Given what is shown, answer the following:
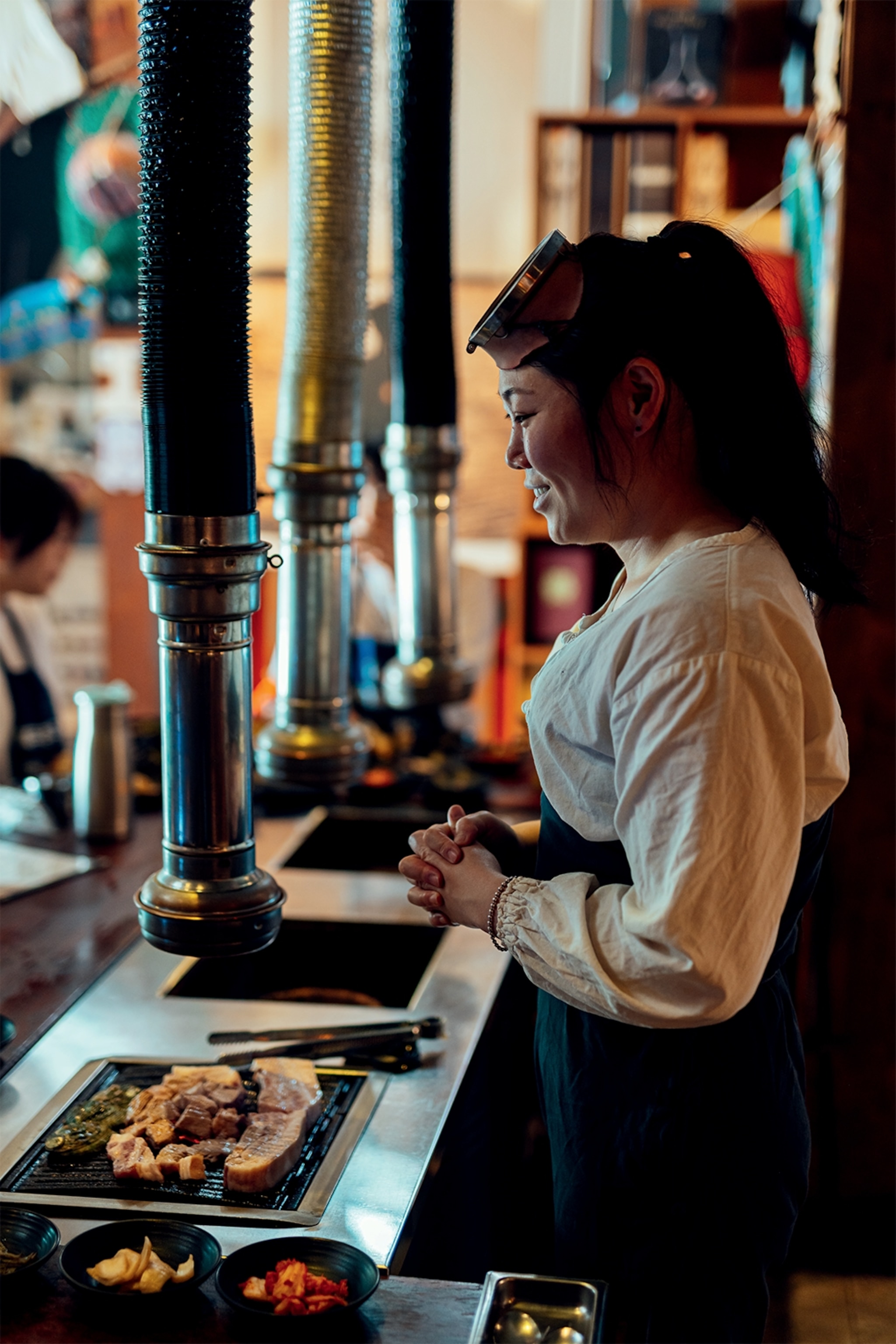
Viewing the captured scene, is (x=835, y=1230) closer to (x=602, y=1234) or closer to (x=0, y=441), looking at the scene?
(x=602, y=1234)

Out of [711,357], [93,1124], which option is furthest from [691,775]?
[93,1124]

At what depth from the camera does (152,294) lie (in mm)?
1217

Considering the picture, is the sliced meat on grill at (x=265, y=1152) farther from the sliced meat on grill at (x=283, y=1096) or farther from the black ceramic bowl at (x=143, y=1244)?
the black ceramic bowl at (x=143, y=1244)

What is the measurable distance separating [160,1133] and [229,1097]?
0.10 metres

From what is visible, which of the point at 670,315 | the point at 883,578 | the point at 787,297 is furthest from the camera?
the point at 787,297

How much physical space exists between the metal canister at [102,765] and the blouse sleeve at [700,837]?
1.80 metres

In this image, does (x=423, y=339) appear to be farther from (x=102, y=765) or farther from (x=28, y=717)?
(x=28, y=717)

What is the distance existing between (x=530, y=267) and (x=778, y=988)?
2.34 feet

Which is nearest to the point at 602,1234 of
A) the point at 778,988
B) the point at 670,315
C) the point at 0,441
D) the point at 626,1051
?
the point at 626,1051

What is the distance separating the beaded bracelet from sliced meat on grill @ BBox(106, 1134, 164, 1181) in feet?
1.47

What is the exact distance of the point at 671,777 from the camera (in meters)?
1.02

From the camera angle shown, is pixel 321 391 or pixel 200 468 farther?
pixel 321 391

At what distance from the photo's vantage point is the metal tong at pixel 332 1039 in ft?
5.48

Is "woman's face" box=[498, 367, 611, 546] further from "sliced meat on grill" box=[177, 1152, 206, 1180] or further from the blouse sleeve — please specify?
"sliced meat on grill" box=[177, 1152, 206, 1180]
